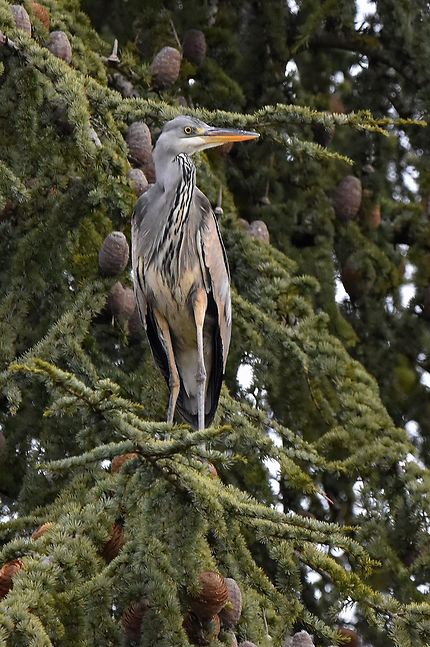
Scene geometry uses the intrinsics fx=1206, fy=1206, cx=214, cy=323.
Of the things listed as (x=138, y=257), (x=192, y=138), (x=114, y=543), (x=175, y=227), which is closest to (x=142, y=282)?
(x=138, y=257)

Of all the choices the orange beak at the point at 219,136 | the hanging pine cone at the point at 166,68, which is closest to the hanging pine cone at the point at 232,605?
the orange beak at the point at 219,136

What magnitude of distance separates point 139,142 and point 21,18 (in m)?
0.59

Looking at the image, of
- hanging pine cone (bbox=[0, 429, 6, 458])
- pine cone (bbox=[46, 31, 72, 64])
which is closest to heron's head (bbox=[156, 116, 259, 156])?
pine cone (bbox=[46, 31, 72, 64])

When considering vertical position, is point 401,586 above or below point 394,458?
below

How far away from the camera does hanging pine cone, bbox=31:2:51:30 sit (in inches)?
156

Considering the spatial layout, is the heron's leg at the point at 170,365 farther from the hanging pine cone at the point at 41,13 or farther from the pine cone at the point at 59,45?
the hanging pine cone at the point at 41,13

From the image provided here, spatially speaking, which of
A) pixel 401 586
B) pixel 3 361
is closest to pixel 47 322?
pixel 3 361

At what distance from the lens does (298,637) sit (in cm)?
290

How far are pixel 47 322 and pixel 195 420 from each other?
80 cm

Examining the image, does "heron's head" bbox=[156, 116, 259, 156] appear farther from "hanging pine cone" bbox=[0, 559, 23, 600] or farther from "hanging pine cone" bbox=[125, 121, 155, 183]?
"hanging pine cone" bbox=[0, 559, 23, 600]

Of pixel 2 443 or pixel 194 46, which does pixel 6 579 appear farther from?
pixel 194 46

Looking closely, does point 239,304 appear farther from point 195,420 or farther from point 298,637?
point 298,637

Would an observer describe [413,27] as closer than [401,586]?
No

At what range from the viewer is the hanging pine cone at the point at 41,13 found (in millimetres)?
3965
